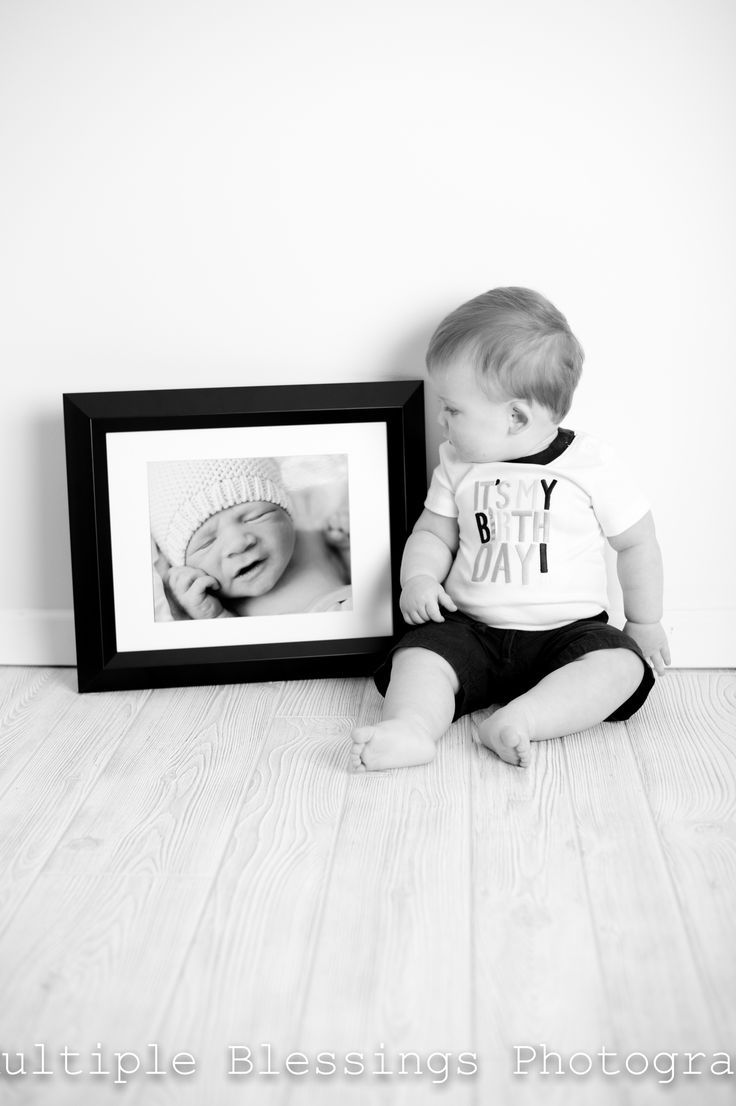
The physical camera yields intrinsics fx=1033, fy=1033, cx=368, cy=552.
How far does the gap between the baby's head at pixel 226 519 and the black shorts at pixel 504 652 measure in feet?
0.79

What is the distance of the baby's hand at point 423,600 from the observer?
140 centimetres

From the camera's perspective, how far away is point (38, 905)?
37.3 inches

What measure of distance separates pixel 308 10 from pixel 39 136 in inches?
16.5

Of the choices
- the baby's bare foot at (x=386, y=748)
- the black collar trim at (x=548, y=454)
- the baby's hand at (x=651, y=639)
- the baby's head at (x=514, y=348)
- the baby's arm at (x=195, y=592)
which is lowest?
the baby's bare foot at (x=386, y=748)

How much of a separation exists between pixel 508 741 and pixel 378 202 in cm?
78

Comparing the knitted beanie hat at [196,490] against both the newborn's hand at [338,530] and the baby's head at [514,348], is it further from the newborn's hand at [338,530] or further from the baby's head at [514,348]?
the baby's head at [514,348]

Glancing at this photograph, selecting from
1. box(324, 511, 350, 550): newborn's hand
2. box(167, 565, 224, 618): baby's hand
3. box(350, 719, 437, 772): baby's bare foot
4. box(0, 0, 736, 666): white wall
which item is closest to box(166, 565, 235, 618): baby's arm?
box(167, 565, 224, 618): baby's hand

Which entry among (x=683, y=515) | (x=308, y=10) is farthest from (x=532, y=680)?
(x=308, y=10)

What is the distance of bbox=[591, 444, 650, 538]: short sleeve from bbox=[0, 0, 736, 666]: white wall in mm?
132

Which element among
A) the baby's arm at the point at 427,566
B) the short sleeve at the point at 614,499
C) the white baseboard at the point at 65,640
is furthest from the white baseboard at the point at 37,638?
the short sleeve at the point at 614,499

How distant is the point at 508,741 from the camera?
118cm

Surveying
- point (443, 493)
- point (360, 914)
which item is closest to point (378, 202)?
point (443, 493)

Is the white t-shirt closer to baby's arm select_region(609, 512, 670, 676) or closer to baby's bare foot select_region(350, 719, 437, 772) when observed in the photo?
baby's arm select_region(609, 512, 670, 676)

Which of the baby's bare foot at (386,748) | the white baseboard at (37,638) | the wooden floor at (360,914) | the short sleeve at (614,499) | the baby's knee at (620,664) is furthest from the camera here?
the white baseboard at (37,638)
